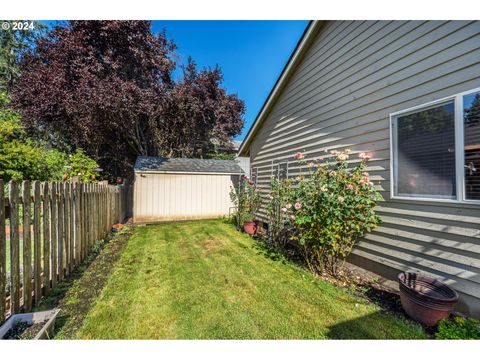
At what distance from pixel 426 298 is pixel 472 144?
182 cm

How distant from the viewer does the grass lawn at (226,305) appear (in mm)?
2334

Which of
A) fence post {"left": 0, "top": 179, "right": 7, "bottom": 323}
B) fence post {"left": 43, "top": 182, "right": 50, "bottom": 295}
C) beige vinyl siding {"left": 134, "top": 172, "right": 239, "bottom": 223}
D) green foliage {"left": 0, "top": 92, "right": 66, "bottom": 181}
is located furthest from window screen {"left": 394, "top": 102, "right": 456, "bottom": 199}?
green foliage {"left": 0, "top": 92, "right": 66, "bottom": 181}

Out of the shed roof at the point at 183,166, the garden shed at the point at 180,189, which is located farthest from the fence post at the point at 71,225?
the shed roof at the point at 183,166

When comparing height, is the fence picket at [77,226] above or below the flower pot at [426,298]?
above

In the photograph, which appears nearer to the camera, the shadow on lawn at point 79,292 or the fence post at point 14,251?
the fence post at point 14,251

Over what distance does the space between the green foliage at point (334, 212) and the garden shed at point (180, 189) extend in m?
6.48

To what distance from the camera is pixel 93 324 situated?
2404mm

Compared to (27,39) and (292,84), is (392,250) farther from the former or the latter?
(27,39)

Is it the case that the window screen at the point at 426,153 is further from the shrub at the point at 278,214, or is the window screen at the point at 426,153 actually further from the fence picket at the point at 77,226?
the fence picket at the point at 77,226

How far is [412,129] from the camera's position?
3.15 m

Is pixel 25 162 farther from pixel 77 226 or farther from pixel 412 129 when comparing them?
pixel 412 129
